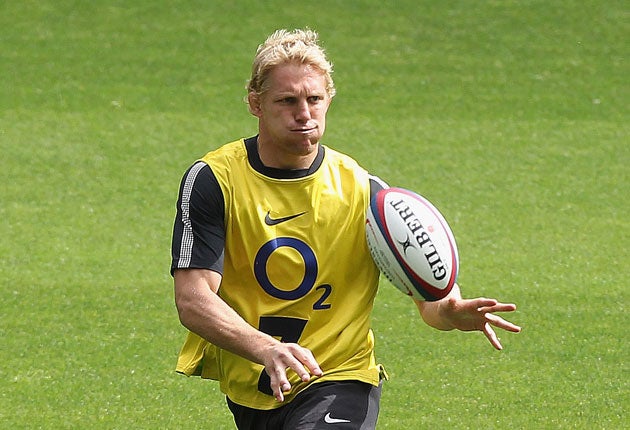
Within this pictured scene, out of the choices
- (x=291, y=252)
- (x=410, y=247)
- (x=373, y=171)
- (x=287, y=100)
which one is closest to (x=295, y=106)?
(x=287, y=100)

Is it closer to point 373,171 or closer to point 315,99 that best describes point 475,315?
point 315,99

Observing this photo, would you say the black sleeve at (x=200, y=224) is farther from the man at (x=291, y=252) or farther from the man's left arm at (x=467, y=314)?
the man's left arm at (x=467, y=314)

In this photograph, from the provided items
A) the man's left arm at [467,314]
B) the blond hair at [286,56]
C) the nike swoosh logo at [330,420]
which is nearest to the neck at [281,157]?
the blond hair at [286,56]

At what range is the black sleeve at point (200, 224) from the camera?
4.39m

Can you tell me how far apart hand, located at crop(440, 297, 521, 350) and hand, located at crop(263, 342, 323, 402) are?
733 mm

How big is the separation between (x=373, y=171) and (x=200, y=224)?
7.33 m

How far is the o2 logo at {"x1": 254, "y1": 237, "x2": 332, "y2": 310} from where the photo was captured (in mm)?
4551

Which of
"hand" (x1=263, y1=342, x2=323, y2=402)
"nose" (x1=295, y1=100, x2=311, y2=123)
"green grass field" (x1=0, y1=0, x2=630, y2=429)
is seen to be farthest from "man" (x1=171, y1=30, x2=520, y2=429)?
"green grass field" (x1=0, y1=0, x2=630, y2=429)

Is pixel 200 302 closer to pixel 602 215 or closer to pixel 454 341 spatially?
pixel 454 341

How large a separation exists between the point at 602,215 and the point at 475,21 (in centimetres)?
527

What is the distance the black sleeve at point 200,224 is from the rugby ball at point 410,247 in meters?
0.57

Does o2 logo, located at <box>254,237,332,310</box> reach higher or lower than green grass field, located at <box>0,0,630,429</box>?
higher

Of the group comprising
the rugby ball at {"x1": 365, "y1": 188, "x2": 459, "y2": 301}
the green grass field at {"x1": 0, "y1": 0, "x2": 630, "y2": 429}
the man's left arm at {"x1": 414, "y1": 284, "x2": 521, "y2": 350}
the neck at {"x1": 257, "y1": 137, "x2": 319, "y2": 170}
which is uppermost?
the neck at {"x1": 257, "y1": 137, "x2": 319, "y2": 170}

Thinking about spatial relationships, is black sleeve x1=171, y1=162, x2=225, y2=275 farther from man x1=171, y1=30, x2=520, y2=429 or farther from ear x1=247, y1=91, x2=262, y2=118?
ear x1=247, y1=91, x2=262, y2=118
